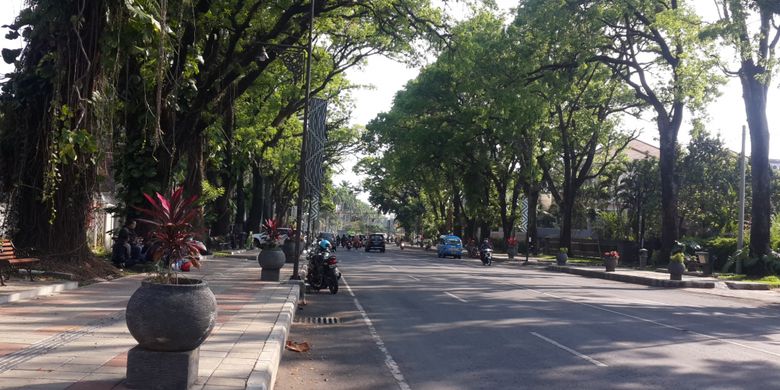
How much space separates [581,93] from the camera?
39.5 m

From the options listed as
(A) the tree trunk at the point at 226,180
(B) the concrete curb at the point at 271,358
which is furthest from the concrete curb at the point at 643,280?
(B) the concrete curb at the point at 271,358

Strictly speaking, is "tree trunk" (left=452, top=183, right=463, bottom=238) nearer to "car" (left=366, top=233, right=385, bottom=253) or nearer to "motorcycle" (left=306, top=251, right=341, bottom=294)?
"car" (left=366, top=233, right=385, bottom=253)

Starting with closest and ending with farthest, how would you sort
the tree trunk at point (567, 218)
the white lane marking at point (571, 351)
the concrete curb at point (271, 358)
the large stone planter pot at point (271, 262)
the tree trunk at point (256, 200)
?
the concrete curb at point (271, 358) < the white lane marking at point (571, 351) < the large stone planter pot at point (271, 262) < the tree trunk at point (256, 200) < the tree trunk at point (567, 218)

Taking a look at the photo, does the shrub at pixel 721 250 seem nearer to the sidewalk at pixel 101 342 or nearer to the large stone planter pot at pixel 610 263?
the large stone planter pot at pixel 610 263

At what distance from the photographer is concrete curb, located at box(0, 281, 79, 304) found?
1152 centimetres

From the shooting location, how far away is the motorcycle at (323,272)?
710 inches

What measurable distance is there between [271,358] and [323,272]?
10.3 meters

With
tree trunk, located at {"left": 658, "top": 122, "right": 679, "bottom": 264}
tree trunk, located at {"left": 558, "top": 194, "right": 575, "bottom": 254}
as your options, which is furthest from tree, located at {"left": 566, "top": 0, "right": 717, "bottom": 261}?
tree trunk, located at {"left": 558, "top": 194, "right": 575, "bottom": 254}

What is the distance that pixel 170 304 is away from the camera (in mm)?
6043

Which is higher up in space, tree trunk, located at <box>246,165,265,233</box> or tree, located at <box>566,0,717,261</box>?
tree, located at <box>566,0,717,261</box>

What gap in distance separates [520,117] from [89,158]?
2439 centimetres

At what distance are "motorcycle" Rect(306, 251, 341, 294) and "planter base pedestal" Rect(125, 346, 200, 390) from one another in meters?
11.6

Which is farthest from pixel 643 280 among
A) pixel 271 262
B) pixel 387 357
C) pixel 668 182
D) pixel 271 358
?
pixel 271 358

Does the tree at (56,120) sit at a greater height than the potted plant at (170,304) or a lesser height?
greater
